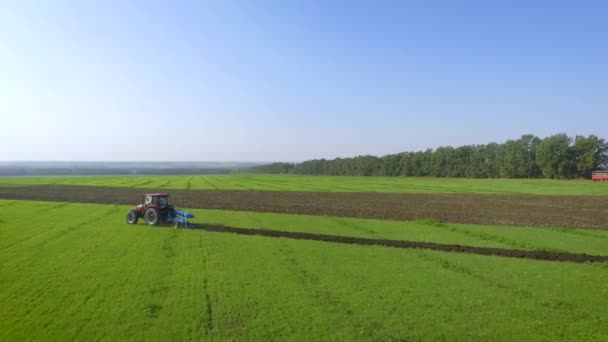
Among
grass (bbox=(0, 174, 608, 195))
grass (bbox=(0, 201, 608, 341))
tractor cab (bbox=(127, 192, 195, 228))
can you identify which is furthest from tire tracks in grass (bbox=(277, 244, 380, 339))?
grass (bbox=(0, 174, 608, 195))

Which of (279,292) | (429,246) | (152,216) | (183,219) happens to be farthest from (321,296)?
(152,216)

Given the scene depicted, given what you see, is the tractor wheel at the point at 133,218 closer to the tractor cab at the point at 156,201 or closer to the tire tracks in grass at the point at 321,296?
the tractor cab at the point at 156,201

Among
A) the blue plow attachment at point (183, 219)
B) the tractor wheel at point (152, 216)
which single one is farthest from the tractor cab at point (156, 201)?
the blue plow attachment at point (183, 219)

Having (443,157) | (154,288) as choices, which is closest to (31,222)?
(154,288)

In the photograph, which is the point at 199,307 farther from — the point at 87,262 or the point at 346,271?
the point at 87,262

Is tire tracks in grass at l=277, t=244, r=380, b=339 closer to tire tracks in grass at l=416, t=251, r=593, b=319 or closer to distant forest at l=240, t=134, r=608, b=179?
tire tracks in grass at l=416, t=251, r=593, b=319

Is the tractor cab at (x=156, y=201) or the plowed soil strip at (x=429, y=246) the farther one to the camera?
the tractor cab at (x=156, y=201)
